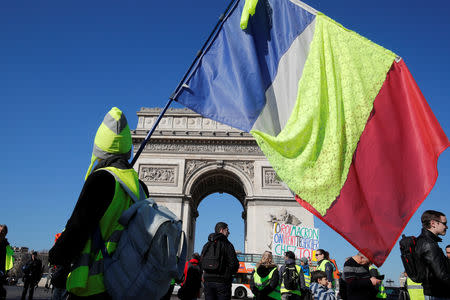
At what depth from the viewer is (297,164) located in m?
2.79

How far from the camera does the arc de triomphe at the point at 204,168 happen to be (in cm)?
2106

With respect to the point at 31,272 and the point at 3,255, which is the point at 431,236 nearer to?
the point at 3,255

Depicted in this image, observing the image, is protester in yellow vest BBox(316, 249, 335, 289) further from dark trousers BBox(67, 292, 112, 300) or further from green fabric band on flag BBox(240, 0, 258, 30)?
dark trousers BBox(67, 292, 112, 300)

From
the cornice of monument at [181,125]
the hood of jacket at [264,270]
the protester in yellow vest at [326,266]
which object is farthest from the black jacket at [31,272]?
the cornice of monument at [181,125]

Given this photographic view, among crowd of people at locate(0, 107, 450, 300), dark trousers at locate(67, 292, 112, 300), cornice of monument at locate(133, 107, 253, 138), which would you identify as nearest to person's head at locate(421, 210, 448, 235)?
crowd of people at locate(0, 107, 450, 300)

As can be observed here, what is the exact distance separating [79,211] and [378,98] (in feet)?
8.45

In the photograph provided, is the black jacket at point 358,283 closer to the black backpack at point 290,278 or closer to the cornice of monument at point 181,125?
the black backpack at point 290,278

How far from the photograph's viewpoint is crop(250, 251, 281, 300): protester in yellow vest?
5152 mm

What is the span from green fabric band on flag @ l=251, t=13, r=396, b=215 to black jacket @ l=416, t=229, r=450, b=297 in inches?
44.1

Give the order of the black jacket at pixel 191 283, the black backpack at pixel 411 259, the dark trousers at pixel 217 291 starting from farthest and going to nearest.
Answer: the black jacket at pixel 191 283
the dark trousers at pixel 217 291
the black backpack at pixel 411 259

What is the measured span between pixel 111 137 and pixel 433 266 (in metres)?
2.89

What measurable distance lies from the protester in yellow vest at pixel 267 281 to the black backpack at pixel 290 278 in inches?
14.2

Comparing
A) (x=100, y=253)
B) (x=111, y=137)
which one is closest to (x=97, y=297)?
(x=100, y=253)

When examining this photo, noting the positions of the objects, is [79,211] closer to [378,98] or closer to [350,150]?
[350,150]
